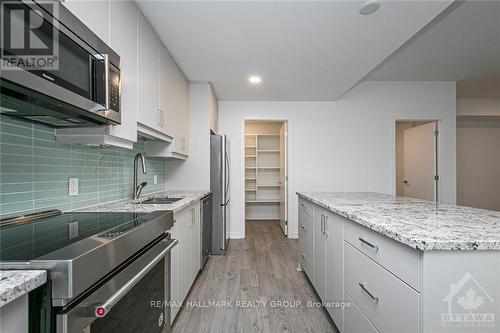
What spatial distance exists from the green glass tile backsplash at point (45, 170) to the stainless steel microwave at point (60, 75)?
0.11 metres

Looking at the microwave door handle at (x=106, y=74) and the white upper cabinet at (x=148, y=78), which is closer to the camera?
the microwave door handle at (x=106, y=74)

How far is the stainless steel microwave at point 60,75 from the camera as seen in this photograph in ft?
2.31

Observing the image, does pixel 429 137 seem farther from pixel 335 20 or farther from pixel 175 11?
pixel 175 11

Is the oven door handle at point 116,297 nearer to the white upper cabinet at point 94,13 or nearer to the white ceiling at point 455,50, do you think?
the white upper cabinet at point 94,13

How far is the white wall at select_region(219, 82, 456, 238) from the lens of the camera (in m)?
4.16

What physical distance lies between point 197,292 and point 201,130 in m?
2.04

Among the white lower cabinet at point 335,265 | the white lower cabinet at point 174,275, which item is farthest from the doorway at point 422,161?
the white lower cabinet at point 174,275

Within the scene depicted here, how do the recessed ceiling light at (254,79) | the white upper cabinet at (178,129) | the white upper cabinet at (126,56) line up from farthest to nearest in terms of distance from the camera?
the recessed ceiling light at (254,79), the white upper cabinet at (178,129), the white upper cabinet at (126,56)

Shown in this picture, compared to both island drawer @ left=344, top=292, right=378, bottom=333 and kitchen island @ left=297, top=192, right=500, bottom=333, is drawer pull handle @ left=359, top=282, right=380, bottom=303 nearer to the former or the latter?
kitchen island @ left=297, top=192, right=500, bottom=333

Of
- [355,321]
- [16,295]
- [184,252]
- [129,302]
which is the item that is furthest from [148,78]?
[355,321]

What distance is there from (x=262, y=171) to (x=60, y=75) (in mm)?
4974

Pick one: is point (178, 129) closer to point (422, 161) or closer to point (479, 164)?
point (422, 161)

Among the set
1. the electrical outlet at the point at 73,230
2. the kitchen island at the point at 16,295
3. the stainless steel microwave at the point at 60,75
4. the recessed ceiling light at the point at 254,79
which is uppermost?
the recessed ceiling light at the point at 254,79

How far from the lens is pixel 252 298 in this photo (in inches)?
85.2
